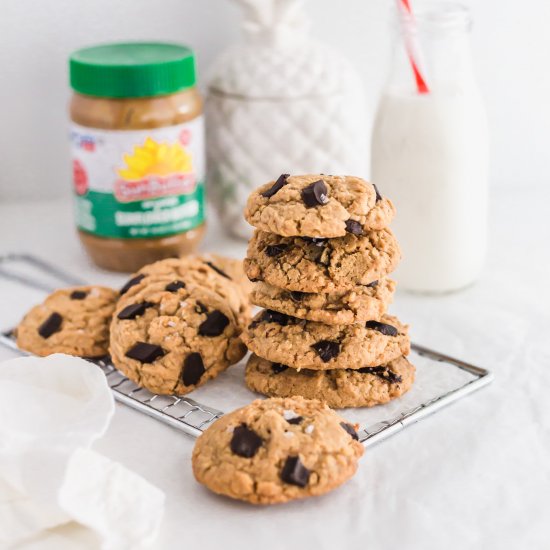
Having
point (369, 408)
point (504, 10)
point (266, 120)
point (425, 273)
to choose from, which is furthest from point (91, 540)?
point (504, 10)

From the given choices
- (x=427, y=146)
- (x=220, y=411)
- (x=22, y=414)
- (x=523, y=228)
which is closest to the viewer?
(x=22, y=414)

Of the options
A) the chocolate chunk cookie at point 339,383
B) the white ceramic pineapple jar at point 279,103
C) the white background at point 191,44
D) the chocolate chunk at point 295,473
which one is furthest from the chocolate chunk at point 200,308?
the white background at point 191,44

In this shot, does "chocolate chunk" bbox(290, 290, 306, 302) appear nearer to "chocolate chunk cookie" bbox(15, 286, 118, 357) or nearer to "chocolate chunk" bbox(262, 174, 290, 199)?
"chocolate chunk" bbox(262, 174, 290, 199)

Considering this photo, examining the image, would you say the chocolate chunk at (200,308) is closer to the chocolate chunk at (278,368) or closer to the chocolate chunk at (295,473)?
the chocolate chunk at (278,368)

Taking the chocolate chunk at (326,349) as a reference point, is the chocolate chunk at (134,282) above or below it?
below

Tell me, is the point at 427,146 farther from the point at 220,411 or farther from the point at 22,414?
the point at 22,414

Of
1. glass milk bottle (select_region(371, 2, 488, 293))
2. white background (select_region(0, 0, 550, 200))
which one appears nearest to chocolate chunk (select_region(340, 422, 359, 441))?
glass milk bottle (select_region(371, 2, 488, 293))
